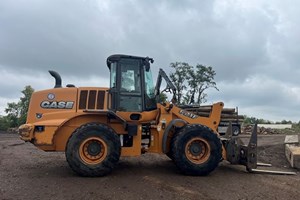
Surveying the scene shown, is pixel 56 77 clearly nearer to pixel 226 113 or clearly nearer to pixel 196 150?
pixel 196 150

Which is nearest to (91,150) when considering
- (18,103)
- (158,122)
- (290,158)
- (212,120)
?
(158,122)

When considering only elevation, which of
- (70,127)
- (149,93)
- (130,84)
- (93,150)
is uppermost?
(130,84)

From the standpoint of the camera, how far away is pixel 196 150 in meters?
8.86

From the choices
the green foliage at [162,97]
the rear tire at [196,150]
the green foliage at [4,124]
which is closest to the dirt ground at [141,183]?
the rear tire at [196,150]

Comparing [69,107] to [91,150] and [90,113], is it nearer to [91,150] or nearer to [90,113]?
[90,113]

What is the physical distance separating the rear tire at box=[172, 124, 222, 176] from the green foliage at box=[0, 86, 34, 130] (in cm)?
2541

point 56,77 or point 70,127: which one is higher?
point 56,77

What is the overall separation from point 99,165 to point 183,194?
2352mm

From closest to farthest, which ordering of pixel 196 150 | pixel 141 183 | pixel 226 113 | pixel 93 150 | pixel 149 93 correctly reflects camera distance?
1. pixel 141 183
2. pixel 93 150
3. pixel 196 150
4. pixel 149 93
5. pixel 226 113

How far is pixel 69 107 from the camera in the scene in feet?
30.3

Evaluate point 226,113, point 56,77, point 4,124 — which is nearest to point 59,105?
point 56,77

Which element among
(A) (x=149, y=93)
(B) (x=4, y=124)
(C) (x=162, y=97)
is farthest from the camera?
(B) (x=4, y=124)

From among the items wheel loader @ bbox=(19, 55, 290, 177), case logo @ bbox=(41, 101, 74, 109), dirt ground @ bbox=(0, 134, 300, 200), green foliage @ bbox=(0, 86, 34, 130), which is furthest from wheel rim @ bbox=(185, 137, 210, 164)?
green foliage @ bbox=(0, 86, 34, 130)

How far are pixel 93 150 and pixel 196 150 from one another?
2.48 metres
